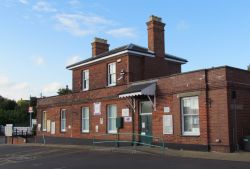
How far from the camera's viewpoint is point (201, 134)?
65.8 feet

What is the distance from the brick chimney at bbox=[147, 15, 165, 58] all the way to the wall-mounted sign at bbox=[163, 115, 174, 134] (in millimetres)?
7516

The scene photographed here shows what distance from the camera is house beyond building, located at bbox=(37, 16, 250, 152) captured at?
19.6 meters

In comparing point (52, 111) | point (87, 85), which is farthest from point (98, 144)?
point (52, 111)

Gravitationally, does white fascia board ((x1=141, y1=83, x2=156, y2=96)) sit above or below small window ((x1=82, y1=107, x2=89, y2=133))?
above

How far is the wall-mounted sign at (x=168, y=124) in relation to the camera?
71.9 feet

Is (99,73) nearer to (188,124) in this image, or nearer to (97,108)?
(97,108)

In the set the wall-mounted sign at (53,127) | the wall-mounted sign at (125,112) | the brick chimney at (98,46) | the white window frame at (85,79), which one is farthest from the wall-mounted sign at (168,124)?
the wall-mounted sign at (53,127)

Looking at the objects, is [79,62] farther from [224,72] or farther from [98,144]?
[224,72]

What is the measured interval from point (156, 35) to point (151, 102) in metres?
6.89

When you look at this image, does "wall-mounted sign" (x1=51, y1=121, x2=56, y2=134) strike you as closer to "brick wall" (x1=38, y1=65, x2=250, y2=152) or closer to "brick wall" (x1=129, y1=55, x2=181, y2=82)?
"brick wall" (x1=129, y1=55, x2=181, y2=82)

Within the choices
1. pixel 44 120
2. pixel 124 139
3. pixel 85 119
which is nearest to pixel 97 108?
pixel 85 119

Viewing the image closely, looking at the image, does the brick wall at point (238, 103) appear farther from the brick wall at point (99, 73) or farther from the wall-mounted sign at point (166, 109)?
the brick wall at point (99, 73)

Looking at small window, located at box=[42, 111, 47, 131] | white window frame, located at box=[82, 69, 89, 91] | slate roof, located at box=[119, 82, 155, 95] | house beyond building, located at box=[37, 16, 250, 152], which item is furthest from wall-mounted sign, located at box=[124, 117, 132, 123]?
small window, located at box=[42, 111, 47, 131]

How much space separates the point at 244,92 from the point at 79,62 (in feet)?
51.0
